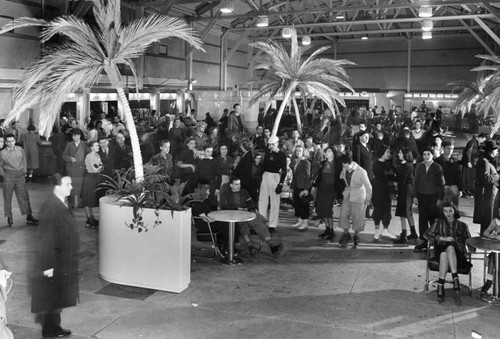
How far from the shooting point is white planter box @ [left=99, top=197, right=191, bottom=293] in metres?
6.31

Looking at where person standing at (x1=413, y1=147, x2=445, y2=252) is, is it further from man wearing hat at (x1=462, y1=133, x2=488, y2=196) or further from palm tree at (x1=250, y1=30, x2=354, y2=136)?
man wearing hat at (x1=462, y1=133, x2=488, y2=196)

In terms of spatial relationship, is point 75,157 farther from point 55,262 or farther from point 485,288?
point 485,288

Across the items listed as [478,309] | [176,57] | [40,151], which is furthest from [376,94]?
[478,309]

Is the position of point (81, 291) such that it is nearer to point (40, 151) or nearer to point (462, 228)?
point (462, 228)

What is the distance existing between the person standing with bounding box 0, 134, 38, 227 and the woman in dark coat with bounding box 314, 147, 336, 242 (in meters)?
4.81

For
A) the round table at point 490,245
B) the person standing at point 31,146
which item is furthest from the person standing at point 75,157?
the round table at point 490,245

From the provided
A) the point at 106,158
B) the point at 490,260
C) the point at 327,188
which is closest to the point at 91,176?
the point at 106,158

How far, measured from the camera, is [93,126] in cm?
1188

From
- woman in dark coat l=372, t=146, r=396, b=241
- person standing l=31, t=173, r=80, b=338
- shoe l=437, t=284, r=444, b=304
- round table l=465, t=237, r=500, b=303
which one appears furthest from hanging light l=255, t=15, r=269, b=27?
person standing l=31, t=173, r=80, b=338

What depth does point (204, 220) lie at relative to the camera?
7.45 m

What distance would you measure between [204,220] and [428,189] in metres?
3.23

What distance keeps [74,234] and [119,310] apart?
1.22 metres

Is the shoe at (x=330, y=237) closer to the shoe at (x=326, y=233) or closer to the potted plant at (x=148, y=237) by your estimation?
the shoe at (x=326, y=233)

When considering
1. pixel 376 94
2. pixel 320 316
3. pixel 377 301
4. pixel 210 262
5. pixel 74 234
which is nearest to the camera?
pixel 74 234
